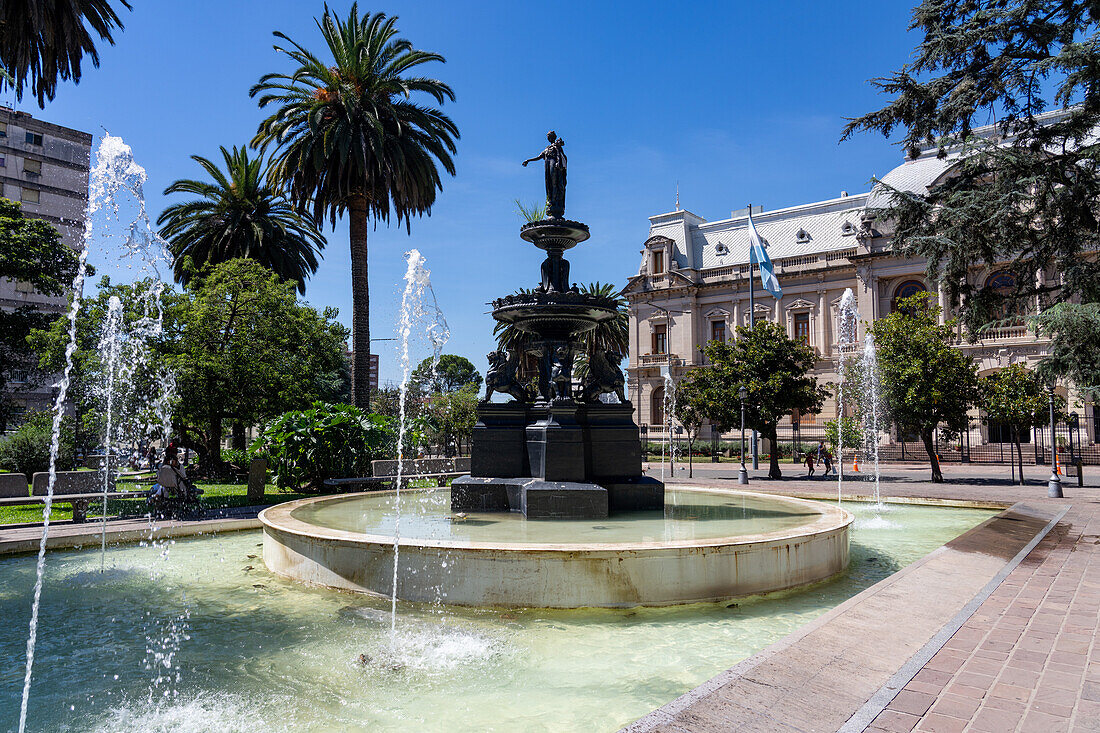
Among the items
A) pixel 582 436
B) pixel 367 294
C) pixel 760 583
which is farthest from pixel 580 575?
pixel 367 294

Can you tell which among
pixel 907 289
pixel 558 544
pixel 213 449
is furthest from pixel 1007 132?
pixel 907 289

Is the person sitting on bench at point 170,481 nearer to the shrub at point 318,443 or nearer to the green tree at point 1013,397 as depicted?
the shrub at point 318,443

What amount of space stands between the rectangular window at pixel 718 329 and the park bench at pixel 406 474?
3705 centimetres

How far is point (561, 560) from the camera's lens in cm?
642

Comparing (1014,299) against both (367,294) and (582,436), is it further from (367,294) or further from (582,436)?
(367,294)

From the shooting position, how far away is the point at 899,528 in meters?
12.3

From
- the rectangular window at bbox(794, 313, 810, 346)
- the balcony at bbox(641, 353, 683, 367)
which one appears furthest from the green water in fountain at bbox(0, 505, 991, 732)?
the balcony at bbox(641, 353, 683, 367)

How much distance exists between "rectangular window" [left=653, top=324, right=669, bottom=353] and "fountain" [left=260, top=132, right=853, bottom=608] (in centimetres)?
4403

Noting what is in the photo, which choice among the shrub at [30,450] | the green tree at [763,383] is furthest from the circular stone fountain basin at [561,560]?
the green tree at [763,383]

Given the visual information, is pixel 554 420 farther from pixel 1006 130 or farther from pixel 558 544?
pixel 1006 130

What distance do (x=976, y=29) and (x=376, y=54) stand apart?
62.7ft

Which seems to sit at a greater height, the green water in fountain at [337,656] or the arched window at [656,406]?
the arched window at [656,406]

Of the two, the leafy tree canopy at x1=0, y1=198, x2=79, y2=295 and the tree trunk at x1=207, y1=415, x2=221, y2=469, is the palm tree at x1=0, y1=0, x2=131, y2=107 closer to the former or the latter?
the tree trunk at x1=207, y1=415, x2=221, y2=469

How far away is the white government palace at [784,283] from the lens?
46.2m
